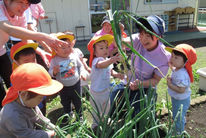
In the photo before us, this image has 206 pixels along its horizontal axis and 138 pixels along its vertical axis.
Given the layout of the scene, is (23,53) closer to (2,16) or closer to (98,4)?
(2,16)

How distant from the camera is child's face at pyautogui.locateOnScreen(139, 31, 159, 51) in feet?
5.77

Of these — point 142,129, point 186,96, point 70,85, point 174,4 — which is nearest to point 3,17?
point 70,85

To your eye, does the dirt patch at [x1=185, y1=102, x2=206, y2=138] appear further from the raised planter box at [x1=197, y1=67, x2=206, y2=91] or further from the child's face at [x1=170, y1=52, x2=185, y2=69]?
the child's face at [x1=170, y1=52, x2=185, y2=69]

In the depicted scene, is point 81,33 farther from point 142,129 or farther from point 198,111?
point 142,129

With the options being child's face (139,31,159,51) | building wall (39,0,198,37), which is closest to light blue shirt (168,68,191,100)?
child's face (139,31,159,51)

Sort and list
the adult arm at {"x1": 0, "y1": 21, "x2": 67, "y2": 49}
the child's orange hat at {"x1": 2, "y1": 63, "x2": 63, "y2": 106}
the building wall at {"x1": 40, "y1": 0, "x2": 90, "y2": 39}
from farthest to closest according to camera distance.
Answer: the building wall at {"x1": 40, "y1": 0, "x2": 90, "y2": 39}, the adult arm at {"x1": 0, "y1": 21, "x2": 67, "y2": 49}, the child's orange hat at {"x1": 2, "y1": 63, "x2": 63, "y2": 106}

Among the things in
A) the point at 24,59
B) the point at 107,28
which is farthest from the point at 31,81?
the point at 107,28

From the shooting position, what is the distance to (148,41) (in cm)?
179

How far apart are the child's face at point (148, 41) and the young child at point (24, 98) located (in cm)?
95

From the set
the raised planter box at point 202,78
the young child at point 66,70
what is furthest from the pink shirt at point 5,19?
the raised planter box at point 202,78

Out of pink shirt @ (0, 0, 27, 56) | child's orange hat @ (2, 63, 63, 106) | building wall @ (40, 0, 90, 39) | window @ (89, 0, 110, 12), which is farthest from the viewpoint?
window @ (89, 0, 110, 12)

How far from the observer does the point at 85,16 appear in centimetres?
797

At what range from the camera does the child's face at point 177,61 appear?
1831 mm

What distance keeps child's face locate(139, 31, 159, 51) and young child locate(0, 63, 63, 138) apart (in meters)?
0.95
